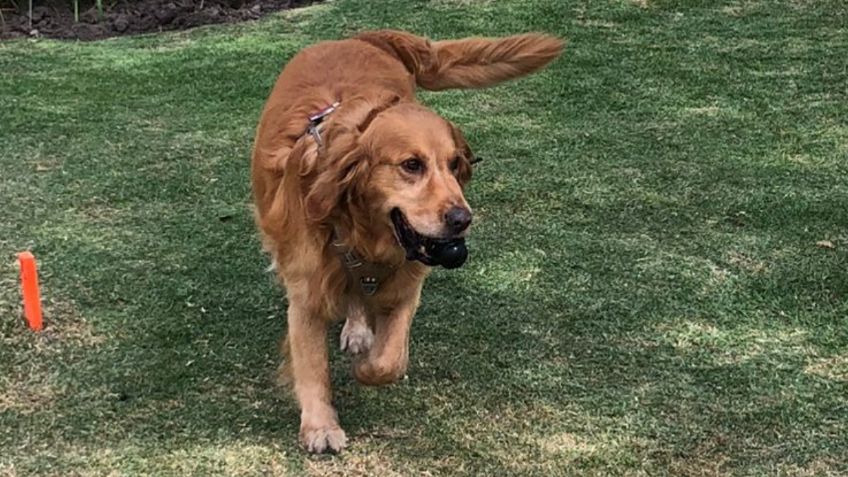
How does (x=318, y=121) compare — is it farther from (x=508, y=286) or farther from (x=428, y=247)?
(x=508, y=286)

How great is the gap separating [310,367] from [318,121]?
2.27 ft

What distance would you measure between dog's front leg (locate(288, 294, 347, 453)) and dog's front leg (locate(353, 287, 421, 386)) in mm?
104

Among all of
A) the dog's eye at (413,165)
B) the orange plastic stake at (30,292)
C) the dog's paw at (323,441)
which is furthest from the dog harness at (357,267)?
the orange plastic stake at (30,292)

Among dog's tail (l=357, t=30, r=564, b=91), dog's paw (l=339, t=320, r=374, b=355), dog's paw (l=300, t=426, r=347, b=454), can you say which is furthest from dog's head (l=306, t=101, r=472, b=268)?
dog's tail (l=357, t=30, r=564, b=91)

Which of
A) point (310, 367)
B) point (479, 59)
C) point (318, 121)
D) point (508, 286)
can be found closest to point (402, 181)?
point (318, 121)

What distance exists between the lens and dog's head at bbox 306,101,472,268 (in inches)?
99.4

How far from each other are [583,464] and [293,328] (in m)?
0.89

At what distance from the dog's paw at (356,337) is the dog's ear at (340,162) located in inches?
27.8

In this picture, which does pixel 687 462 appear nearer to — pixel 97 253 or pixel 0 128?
pixel 97 253

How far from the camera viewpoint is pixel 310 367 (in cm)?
295

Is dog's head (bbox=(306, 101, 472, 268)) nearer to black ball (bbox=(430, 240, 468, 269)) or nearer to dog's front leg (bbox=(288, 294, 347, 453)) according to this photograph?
black ball (bbox=(430, 240, 468, 269))

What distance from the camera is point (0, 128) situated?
18.4 feet

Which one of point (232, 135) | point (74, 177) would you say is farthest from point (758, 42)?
point (74, 177)

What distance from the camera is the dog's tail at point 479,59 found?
3.93 m
